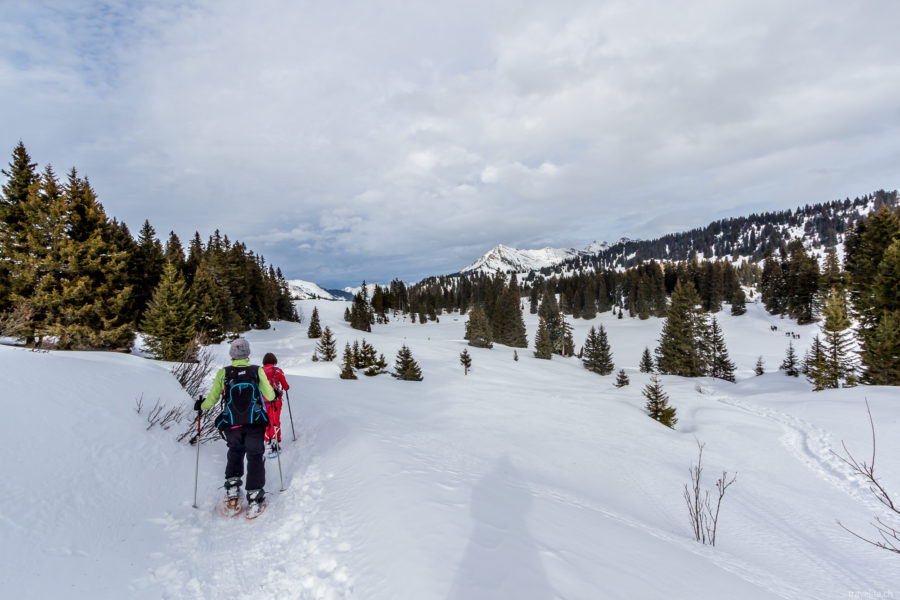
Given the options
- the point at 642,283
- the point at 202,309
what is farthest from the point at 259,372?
the point at 642,283

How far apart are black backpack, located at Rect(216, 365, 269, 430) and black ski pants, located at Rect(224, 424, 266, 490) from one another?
0.13 metres

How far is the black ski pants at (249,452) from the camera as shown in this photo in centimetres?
562

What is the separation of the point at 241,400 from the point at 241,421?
313 millimetres

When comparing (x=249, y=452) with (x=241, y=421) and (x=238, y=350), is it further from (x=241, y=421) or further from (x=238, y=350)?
(x=238, y=350)

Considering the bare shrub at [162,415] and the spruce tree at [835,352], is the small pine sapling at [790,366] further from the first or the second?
the bare shrub at [162,415]

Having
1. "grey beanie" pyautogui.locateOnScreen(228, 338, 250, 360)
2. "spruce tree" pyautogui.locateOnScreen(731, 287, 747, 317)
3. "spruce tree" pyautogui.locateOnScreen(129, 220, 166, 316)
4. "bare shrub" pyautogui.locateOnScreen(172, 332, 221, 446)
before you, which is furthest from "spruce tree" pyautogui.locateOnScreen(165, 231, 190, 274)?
"spruce tree" pyautogui.locateOnScreen(731, 287, 747, 317)

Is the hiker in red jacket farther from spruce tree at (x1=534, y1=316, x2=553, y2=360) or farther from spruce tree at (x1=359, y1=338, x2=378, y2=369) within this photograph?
spruce tree at (x1=534, y1=316, x2=553, y2=360)

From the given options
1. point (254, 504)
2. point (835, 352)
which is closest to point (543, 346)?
point (835, 352)

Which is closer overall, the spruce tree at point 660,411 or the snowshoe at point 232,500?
the snowshoe at point 232,500

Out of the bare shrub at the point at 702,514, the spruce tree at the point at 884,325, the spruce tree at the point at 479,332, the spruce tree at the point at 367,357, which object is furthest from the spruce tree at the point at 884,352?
the spruce tree at the point at 479,332

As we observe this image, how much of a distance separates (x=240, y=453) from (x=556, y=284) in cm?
13291

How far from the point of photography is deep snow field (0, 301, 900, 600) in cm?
396

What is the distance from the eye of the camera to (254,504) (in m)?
5.53

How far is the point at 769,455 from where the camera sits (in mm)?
14969
